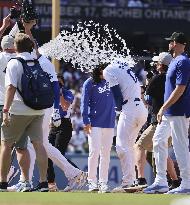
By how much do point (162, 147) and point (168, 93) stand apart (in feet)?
2.22

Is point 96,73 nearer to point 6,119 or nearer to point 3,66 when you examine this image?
point 3,66

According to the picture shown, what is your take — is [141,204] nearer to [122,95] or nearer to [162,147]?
[162,147]

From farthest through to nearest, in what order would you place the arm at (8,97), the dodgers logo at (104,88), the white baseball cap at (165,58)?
1. the dodgers logo at (104,88)
2. the white baseball cap at (165,58)
3. the arm at (8,97)

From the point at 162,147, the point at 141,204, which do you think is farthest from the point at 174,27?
the point at 141,204

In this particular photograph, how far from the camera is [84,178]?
15.7 metres

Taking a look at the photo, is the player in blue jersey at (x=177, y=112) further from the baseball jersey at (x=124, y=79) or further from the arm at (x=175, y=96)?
the baseball jersey at (x=124, y=79)

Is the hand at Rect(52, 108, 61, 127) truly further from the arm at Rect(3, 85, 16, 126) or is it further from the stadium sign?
the stadium sign

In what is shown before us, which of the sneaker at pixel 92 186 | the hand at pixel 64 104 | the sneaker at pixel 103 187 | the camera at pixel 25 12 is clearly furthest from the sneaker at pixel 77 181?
the camera at pixel 25 12

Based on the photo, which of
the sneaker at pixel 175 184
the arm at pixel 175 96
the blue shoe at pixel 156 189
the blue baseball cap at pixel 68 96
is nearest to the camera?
the arm at pixel 175 96

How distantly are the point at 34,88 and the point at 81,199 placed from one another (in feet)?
5.26

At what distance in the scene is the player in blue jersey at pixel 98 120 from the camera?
15.8 meters

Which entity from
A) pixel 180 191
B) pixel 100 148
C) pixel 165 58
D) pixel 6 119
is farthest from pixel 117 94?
pixel 6 119

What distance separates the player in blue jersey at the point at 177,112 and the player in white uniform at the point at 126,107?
106 cm

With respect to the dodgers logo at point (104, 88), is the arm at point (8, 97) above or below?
above
